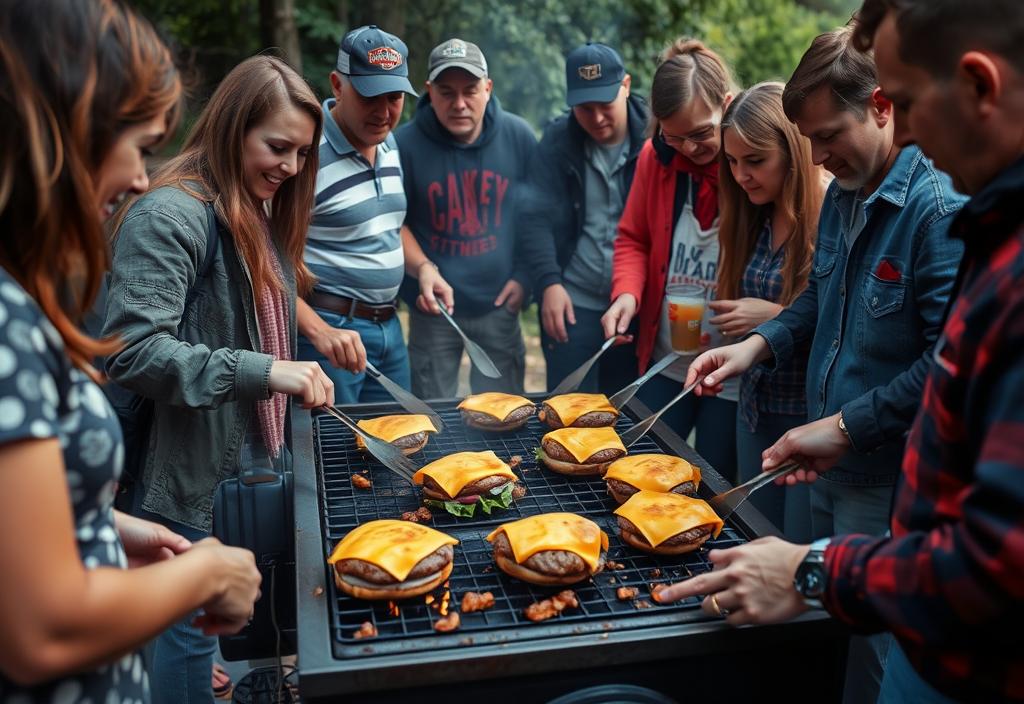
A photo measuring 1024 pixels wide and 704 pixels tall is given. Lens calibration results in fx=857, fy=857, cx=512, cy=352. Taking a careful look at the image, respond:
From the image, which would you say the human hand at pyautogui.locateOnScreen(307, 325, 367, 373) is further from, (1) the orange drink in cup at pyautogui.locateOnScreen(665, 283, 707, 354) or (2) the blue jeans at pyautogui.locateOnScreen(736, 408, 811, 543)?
(2) the blue jeans at pyautogui.locateOnScreen(736, 408, 811, 543)

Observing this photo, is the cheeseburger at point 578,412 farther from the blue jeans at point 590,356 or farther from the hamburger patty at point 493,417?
the blue jeans at point 590,356

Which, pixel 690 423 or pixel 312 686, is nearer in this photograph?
pixel 312 686

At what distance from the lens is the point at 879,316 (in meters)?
3.06

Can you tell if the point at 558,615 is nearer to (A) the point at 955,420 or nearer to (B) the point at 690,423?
(A) the point at 955,420

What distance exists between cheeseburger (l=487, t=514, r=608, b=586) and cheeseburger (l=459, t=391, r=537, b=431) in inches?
40.5

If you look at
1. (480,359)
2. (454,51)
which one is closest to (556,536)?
(480,359)

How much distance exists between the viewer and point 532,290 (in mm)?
5930

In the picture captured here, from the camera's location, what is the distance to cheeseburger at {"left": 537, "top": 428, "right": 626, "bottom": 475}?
329cm

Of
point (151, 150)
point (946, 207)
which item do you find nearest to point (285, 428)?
Result: point (151, 150)

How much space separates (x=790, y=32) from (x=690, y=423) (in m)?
13.4

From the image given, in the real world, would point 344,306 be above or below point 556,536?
above

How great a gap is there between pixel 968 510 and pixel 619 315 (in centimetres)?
321

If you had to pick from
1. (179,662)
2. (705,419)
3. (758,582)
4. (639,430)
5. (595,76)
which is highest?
(595,76)

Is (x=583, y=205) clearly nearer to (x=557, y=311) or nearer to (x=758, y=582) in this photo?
(x=557, y=311)
